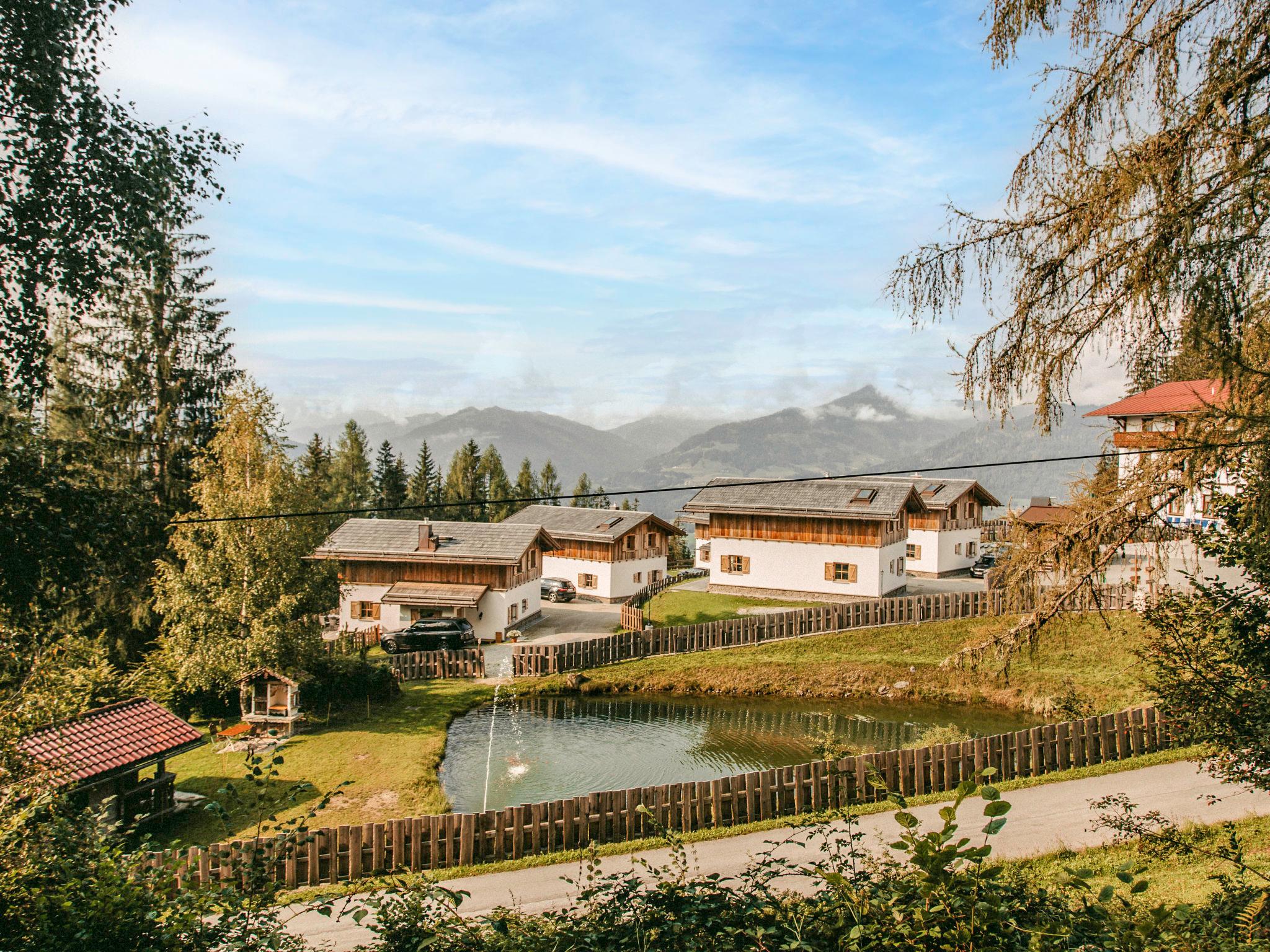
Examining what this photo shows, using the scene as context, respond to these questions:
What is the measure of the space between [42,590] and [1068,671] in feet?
92.9

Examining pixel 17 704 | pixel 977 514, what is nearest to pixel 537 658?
pixel 17 704

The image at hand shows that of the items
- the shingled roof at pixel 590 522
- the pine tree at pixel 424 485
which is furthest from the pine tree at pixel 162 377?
the pine tree at pixel 424 485

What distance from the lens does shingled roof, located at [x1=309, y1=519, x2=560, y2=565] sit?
36656 millimetres

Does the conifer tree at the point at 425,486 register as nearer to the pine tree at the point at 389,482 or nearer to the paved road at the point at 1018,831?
the pine tree at the point at 389,482

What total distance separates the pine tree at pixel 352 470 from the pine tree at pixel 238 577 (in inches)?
1716

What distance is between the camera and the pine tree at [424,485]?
74.2m

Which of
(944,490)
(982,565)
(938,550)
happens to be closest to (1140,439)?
(938,550)

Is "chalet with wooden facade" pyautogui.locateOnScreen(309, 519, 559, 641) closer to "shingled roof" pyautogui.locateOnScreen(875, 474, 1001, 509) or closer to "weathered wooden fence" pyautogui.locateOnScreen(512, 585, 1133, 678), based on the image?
"weathered wooden fence" pyautogui.locateOnScreen(512, 585, 1133, 678)

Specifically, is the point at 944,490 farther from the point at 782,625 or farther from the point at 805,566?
the point at 782,625

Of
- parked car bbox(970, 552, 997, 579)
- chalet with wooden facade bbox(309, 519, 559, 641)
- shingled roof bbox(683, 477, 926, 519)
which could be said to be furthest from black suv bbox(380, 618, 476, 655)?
parked car bbox(970, 552, 997, 579)

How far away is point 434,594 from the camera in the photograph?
36.0 m

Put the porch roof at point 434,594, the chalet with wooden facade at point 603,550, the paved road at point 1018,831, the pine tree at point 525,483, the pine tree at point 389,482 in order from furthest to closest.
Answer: the pine tree at point 525,483 → the pine tree at point 389,482 → the chalet with wooden facade at point 603,550 → the porch roof at point 434,594 → the paved road at point 1018,831

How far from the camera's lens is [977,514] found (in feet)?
160

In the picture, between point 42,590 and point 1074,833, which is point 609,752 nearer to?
point 1074,833
